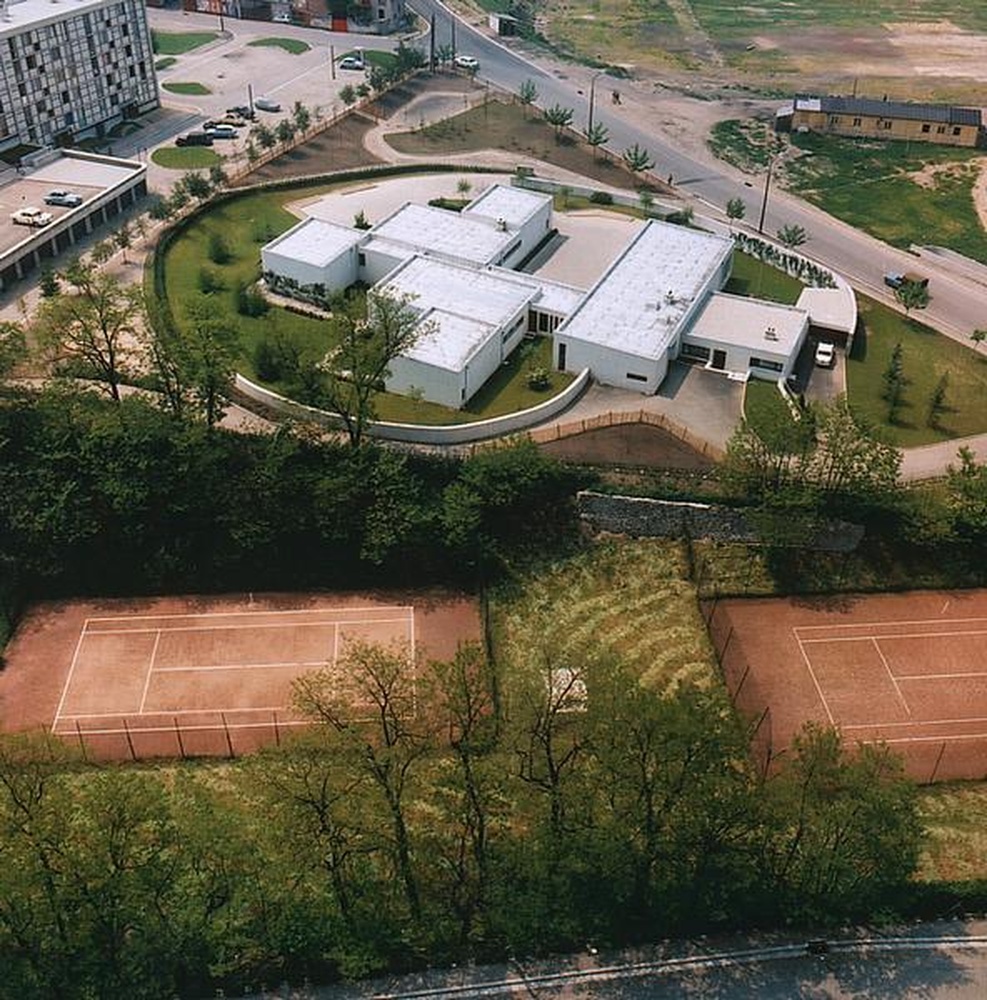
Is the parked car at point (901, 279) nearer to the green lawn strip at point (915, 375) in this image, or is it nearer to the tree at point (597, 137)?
the green lawn strip at point (915, 375)

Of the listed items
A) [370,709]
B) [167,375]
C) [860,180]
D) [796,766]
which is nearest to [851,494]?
[796,766]

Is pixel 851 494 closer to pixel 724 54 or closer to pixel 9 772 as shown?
pixel 9 772

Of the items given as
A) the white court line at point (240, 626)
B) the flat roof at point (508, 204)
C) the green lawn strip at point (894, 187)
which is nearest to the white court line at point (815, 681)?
the white court line at point (240, 626)

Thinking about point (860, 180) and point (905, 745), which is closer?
point (905, 745)

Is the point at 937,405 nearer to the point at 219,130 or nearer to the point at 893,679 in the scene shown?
the point at 893,679

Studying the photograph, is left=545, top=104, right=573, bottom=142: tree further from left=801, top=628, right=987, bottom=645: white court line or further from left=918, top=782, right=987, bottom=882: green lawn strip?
left=918, top=782, right=987, bottom=882: green lawn strip

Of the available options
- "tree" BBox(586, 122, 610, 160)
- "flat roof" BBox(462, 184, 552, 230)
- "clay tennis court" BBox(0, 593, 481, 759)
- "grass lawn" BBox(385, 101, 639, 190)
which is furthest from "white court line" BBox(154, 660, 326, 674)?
"tree" BBox(586, 122, 610, 160)
